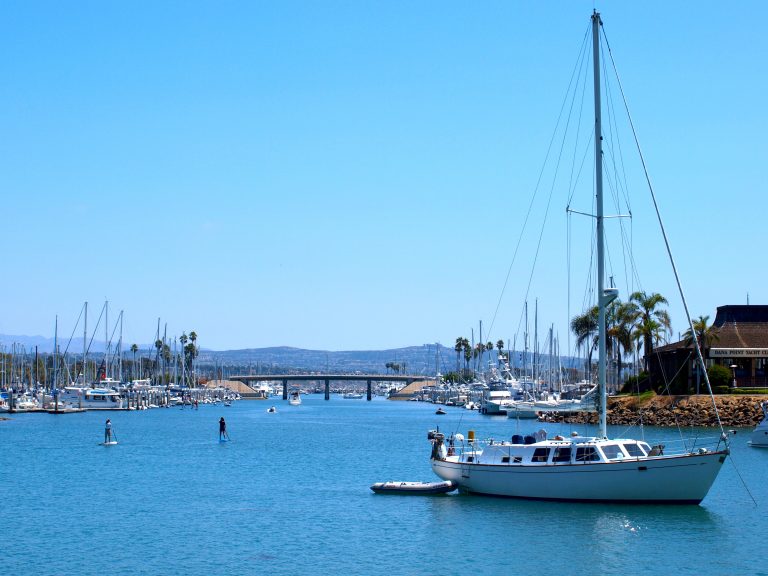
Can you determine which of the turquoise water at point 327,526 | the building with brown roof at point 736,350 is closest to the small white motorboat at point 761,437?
the turquoise water at point 327,526

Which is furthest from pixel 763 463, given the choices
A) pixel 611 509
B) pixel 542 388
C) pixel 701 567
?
pixel 542 388

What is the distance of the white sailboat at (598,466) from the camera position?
131 ft

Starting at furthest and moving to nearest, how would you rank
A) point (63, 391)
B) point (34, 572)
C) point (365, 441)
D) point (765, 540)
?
→ point (63, 391) → point (365, 441) → point (765, 540) → point (34, 572)

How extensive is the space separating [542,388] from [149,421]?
2916 inches

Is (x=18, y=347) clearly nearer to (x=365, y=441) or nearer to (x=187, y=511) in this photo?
(x=365, y=441)

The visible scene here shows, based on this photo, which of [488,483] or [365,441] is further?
[365,441]

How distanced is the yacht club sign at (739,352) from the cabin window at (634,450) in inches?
2511

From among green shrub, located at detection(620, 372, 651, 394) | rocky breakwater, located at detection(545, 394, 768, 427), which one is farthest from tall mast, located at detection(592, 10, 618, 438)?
green shrub, located at detection(620, 372, 651, 394)

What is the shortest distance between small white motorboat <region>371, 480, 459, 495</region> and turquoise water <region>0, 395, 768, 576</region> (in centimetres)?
64

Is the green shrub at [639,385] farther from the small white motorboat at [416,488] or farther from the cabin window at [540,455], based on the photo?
the cabin window at [540,455]

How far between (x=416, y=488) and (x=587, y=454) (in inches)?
365

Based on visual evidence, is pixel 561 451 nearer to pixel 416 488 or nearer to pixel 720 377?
pixel 416 488

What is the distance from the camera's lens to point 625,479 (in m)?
40.2

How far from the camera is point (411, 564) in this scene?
1275 inches
